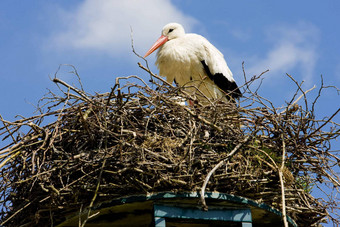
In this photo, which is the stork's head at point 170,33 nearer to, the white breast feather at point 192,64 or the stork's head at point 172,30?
the stork's head at point 172,30

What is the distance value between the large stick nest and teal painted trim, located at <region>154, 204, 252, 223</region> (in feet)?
0.41

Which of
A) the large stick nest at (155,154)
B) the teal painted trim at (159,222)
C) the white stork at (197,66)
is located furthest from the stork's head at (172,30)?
the teal painted trim at (159,222)

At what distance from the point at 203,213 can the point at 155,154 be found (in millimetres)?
483

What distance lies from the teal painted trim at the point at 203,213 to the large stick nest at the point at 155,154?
12 centimetres

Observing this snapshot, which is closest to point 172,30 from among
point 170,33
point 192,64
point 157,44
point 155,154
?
point 170,33

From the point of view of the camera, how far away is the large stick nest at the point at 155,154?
377 cm

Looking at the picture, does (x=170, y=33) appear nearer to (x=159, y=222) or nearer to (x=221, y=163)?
(x=221, y=163)

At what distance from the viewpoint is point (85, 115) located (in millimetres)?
4098

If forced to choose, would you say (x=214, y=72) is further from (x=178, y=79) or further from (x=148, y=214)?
(x=148, y=214)

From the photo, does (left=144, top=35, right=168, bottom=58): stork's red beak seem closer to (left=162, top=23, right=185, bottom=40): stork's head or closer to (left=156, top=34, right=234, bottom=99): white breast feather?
(left=162, top=23, right=185, bottom=40): stork's head

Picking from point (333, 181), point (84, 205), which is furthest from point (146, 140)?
point (333, 181)

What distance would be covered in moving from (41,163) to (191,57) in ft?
8.55

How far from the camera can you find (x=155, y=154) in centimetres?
379

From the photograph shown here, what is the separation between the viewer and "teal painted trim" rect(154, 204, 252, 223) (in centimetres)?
368
